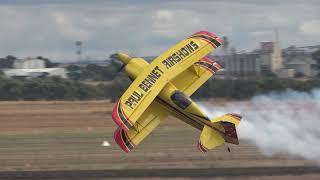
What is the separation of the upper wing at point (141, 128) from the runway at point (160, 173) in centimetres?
946

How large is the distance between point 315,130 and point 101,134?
29.1 meters

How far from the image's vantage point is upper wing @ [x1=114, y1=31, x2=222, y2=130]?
3023cm

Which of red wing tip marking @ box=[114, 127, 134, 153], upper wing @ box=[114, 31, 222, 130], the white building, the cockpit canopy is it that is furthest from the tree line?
red wing tip marking @ box=[114, 127, 134, 153]

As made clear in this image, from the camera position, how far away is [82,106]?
105188mm

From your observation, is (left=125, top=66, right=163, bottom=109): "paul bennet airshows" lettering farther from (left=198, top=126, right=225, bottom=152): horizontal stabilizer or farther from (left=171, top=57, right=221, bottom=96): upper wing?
(left=198, top=126, right=225, bottom=152): horizontal stabilizer

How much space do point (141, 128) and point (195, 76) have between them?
549 cm

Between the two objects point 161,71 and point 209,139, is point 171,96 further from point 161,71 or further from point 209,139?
point 209,139

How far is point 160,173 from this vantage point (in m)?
43.0

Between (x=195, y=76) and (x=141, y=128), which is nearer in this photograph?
(x=141, y=128)

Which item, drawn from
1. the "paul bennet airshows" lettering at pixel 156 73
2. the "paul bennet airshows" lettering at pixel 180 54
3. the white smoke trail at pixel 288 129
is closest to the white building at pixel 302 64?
the white smoke trail at pixel 288 129

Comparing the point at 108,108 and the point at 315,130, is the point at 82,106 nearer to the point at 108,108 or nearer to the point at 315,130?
the point at 108,108

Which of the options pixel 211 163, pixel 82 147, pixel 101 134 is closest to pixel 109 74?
pixel 101 134

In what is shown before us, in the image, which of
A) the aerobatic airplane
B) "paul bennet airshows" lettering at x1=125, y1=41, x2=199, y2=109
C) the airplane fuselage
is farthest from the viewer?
the airplane fuselage

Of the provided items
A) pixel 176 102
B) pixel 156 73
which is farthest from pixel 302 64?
pixel 156 73
